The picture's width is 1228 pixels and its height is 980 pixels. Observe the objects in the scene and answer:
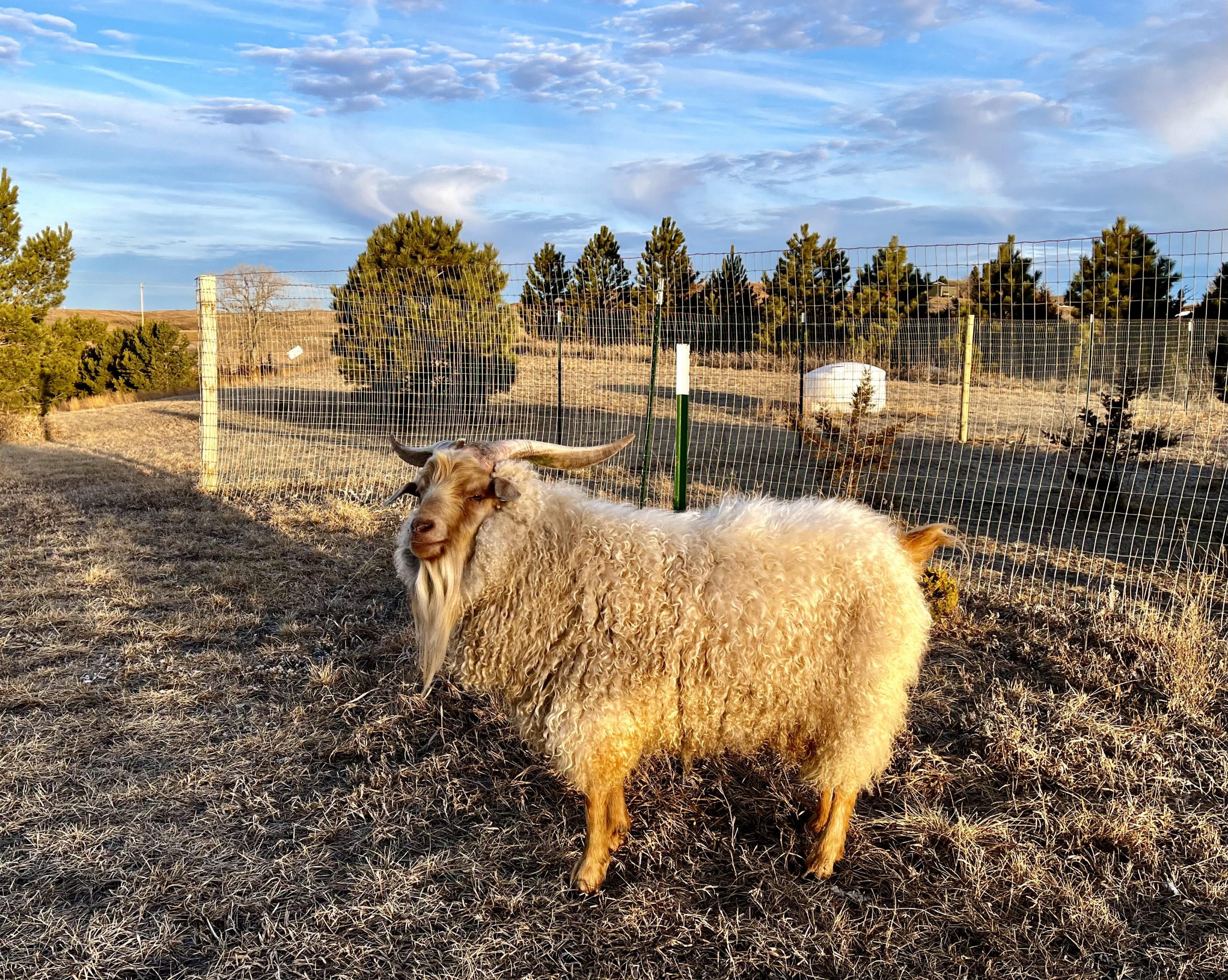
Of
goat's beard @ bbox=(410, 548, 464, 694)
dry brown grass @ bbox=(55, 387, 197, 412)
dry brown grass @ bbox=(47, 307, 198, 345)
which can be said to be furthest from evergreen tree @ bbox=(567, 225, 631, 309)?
dry brown grass @ bbox=(47, 307, 198, 345)

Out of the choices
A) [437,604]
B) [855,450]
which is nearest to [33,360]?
[855,450]

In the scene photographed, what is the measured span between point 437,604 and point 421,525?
341 mm

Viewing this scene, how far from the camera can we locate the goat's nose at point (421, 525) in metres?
2.87

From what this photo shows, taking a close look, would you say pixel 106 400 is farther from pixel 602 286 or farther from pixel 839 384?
pixel 839 384

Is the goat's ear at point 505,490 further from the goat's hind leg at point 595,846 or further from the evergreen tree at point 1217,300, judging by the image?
the evergreen tree at point 1217,300

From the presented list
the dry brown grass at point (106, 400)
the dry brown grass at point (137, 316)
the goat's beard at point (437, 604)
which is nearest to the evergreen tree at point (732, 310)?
the goat's beard at point (437, 604)

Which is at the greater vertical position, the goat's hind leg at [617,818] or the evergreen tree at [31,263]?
the evergreen tree at [31,263]

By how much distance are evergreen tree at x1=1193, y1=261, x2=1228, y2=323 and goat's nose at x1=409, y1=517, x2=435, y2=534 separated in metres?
5.97

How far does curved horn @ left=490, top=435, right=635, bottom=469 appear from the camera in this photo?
10.1 ft

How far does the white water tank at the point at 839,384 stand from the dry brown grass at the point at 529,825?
19.2 feet

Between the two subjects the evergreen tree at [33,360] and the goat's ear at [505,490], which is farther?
the evergreen tree at [33,360]

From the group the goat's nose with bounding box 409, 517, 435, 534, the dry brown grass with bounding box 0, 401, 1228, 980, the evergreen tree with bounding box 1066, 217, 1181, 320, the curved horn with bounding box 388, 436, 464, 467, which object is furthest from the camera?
the evergreen tree with bounding box 1066, 217, 1181, 320

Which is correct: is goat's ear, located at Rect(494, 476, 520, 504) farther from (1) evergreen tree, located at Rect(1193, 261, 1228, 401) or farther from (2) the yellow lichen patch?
(1) evergreen tree, located at Rect(1193, 261, 1228, 401)

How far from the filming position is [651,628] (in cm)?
296
